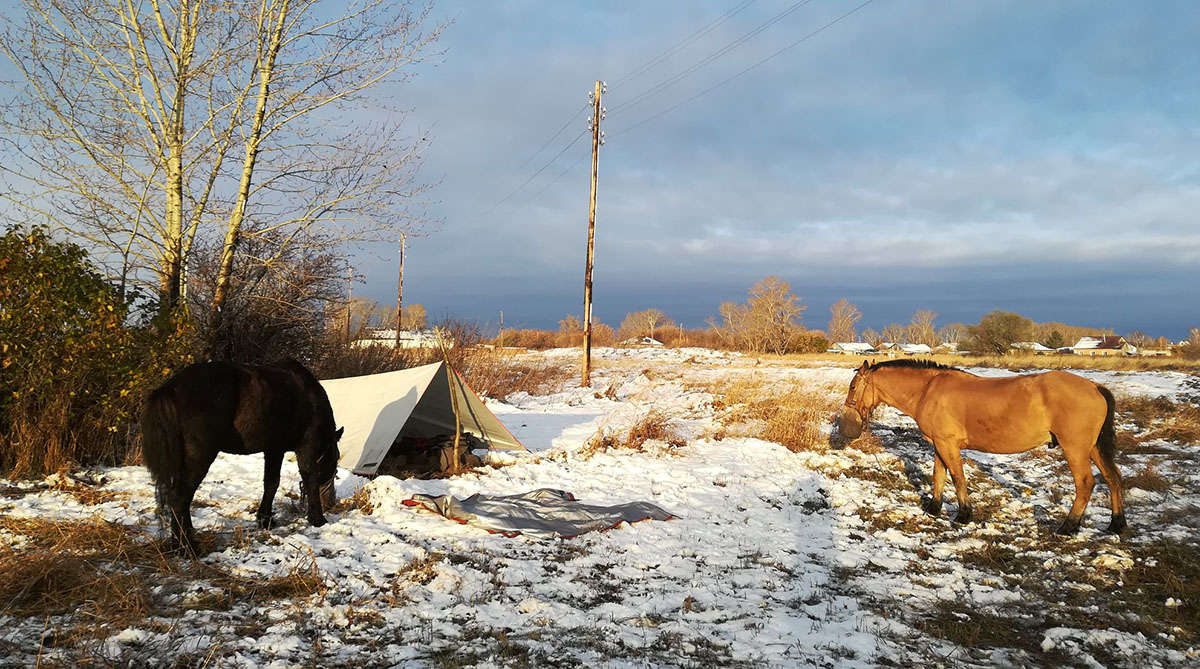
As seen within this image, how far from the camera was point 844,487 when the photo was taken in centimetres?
752

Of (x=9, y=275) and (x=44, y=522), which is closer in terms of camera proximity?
(x=44, y=522)

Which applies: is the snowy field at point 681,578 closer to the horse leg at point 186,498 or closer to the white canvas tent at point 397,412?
the horse leg at point 186,498

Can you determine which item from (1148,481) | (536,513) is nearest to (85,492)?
(536,513)

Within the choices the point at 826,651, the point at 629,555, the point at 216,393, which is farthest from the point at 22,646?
the point at 826,651

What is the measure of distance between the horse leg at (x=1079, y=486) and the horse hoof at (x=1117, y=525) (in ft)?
0.74

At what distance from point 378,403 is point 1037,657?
744 cm

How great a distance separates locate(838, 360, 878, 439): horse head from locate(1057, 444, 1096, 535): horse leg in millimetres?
1949

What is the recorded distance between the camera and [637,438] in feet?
32.1

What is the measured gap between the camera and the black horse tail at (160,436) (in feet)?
14.3

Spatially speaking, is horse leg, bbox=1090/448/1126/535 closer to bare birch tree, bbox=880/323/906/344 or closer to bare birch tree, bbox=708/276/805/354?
bare birch tree, bbox=708/276/805/354

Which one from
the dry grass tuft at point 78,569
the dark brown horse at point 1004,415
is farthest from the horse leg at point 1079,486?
the dry grass tuft at point 78,569

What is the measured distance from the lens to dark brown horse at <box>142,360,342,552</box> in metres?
4.36

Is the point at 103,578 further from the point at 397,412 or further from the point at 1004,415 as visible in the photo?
the point at 1004,415

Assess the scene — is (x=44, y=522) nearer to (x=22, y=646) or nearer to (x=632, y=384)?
(x=22, y=646)
